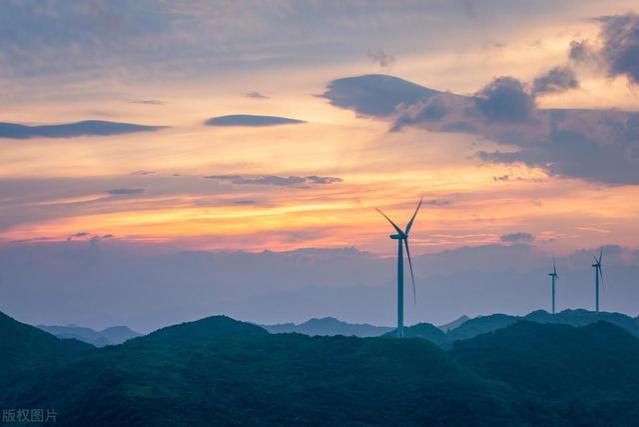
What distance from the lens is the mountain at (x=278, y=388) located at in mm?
119500

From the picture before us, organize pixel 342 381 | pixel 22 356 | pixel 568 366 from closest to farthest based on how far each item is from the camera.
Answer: pixel 342 381 < pixel 568 366 < pixel 22 356

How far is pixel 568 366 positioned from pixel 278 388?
62.1m

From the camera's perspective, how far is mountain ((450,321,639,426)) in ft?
465

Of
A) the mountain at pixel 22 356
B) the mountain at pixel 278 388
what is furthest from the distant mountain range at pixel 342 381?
the mountain at pixel 22 356

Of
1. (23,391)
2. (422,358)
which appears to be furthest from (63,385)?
(422,358)

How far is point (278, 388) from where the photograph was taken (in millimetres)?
138875

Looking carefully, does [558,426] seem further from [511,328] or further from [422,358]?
[511,328]

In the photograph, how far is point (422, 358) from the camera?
156m

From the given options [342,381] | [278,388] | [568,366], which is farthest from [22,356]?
[568,366]

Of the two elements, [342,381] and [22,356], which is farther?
[22,356]

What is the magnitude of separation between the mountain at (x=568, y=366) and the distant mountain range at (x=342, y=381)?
293 mm

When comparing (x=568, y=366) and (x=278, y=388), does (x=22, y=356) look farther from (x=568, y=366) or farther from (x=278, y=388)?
(x=568, y=366)

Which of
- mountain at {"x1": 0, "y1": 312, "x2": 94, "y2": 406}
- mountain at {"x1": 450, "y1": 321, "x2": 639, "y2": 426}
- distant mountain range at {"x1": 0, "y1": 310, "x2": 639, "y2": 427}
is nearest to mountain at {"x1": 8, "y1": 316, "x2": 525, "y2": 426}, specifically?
distant mountain range at {"x1": 0, "y1": 310, "x2": 639, "y2": 427}

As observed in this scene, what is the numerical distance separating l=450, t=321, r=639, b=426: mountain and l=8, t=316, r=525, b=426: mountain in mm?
10448
